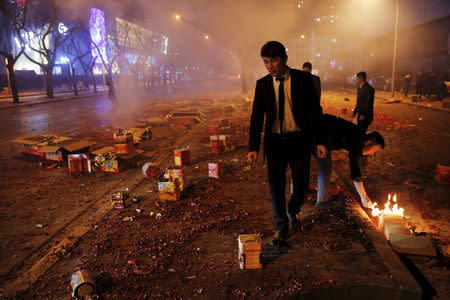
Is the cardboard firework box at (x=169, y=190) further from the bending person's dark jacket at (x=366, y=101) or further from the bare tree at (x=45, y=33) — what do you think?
the bare tree at (x=45, y=33)

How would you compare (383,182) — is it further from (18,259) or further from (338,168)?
(18,259)

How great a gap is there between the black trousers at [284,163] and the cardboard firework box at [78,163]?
4528 mm

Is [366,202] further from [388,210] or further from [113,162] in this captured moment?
[113,162]

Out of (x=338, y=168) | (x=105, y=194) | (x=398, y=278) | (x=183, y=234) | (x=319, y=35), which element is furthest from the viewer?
(x=319, y=35)

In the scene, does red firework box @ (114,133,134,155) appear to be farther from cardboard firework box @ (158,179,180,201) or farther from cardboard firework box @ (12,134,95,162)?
cardboard firework box @ (158,179,180,201)

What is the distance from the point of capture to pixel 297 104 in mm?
2932

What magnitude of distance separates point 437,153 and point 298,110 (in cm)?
585

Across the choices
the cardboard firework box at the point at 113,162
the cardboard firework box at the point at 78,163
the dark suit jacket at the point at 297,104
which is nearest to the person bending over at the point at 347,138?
the dark suit jacket at the point at 297,104

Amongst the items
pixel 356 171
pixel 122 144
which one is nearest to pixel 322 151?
pixel 356 171

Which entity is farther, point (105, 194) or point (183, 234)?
point (105, 194)

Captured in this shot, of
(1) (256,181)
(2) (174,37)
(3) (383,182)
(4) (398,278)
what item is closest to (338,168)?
(3) (383,182)

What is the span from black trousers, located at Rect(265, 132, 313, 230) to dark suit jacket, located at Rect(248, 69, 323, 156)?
10 centimetres

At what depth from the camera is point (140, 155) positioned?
767 centimetres

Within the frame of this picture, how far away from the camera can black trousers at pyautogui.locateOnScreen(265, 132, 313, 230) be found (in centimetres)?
302
